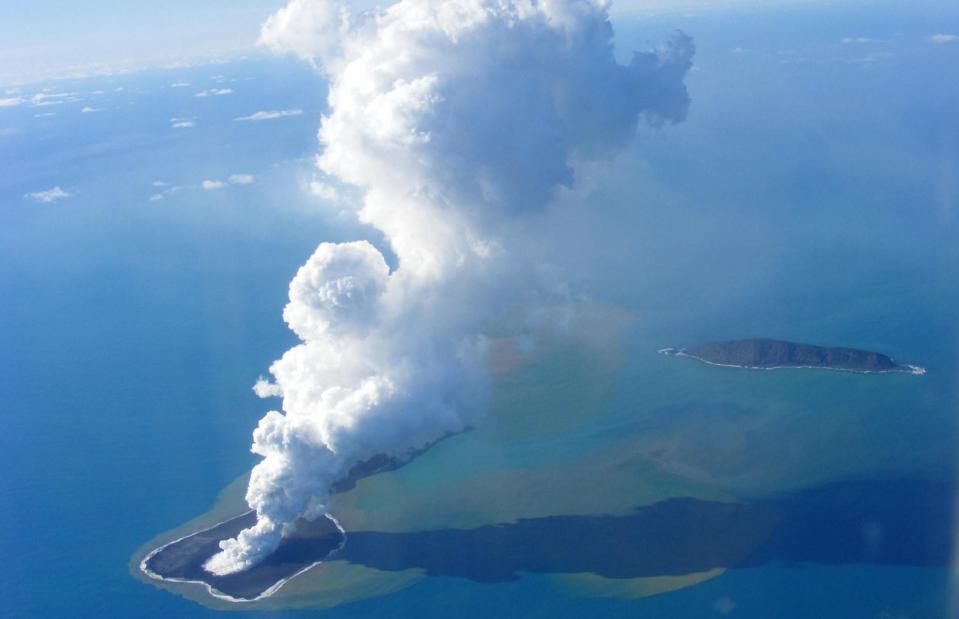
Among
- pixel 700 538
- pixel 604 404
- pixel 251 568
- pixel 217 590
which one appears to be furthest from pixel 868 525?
pixel 217 590

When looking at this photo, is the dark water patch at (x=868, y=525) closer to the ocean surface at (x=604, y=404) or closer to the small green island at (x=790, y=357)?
the ocean surface at (x=604, y=404)

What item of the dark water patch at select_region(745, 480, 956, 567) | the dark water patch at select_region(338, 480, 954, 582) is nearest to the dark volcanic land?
the dark water patch at select_region(338, 480, 954, 582)

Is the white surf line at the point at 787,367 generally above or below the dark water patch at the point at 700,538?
above

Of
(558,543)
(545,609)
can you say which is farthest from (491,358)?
(545,609)

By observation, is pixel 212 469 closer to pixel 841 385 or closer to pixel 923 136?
pixel 841 385

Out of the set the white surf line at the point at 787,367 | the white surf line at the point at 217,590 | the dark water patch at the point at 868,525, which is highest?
the white surf line at the point at 787,367

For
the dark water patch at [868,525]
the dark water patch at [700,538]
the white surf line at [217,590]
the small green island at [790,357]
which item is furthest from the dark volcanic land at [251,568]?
the small green island at [790,357]

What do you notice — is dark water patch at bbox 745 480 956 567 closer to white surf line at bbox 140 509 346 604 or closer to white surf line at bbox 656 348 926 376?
white surf line at bbox 656 348 926 376
